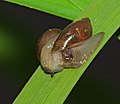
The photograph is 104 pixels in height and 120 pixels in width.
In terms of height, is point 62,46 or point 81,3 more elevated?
point 81,3

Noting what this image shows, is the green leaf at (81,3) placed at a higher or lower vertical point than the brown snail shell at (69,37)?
higher

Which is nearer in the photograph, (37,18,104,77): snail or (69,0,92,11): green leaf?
(69,0,92,11): green leaf

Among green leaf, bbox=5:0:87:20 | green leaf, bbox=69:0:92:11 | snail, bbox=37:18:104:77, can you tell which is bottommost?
snail, bbox=37:18:104:77

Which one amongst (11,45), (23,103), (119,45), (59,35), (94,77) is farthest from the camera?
(119,45)

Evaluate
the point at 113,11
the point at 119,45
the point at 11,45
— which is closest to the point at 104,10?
the point at 113,11

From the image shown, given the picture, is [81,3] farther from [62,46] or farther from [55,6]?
[62,46]

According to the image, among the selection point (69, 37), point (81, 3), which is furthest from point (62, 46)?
point (81, 3)

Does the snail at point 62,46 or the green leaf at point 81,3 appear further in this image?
the snail at point 62,46

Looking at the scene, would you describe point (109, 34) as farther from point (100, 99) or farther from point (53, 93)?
point (100, 99)

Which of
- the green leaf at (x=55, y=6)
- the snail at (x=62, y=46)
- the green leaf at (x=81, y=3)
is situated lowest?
the snail at (x=62, y=46)

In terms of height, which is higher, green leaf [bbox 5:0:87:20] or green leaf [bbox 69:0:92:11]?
green leaf [bbox 69:0:92:11]

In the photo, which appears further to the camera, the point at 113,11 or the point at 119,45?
the point at 119,45
